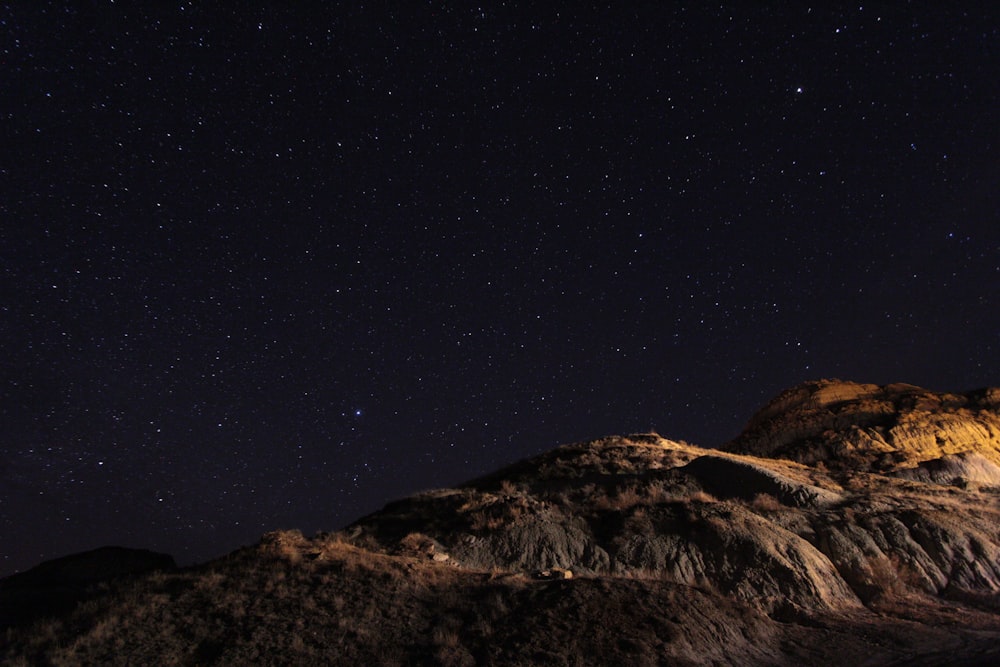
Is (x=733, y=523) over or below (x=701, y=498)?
below

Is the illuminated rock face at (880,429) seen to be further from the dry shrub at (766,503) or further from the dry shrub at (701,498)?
the dry shrub at (701,498)

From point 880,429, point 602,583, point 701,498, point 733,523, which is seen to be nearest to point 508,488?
point 701,498

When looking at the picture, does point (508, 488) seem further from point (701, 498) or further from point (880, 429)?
point (880, 429)

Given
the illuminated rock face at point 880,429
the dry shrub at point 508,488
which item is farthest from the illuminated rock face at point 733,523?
the illuminated rock face at point 880,429

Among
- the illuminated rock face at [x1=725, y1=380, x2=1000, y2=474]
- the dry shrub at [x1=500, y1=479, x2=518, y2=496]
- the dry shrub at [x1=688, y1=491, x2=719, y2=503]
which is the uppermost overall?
the dry shrub at [x1=500, y1=479, x2=518, y2=496]

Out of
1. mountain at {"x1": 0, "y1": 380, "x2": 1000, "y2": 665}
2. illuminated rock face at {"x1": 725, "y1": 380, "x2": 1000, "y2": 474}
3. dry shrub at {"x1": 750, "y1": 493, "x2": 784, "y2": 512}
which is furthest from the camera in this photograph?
illuminated rock face at {"x1": 725, "y1": 380, "x2": 1000, "y2": 474}

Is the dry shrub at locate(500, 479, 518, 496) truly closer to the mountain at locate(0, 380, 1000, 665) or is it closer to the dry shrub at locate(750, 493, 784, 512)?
the mountain at locate(0, 380, 1000, 665)

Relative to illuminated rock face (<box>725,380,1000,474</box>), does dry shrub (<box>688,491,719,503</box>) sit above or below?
above

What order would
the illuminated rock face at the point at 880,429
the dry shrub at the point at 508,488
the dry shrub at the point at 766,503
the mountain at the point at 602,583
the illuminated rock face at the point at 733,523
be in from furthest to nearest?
the illuminated rock face at the point at 880,429, the dry shrub at the point at 508,488, the dry shrub at the point at 766,503, the illuminated rock face at the point at 733,523, the mountain at the point at 602,583

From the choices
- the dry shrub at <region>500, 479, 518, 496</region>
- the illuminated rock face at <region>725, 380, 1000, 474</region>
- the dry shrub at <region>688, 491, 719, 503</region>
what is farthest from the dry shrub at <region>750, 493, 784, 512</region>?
the illuminated rock face at <region>725, 380, 1000, 474</region>

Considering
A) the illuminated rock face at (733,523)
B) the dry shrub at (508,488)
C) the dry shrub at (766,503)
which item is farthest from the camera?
the dry shrub at (508,488)

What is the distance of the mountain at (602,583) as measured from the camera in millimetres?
12883

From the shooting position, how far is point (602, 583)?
15508 mm

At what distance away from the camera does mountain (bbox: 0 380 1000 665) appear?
42.3 ft
